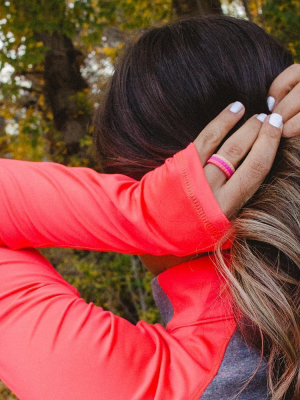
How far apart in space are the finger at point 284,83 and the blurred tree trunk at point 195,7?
4.32ft

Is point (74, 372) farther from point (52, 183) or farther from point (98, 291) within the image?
point (98, 291)

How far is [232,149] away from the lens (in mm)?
951

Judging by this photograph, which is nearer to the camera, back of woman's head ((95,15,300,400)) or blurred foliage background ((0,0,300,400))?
back of woman's head ((95,15,300,400))

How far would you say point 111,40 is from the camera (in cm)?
543

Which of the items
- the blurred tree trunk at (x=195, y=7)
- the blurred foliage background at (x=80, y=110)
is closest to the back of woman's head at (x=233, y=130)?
the blurred tree trunk at (x=195, y=7)

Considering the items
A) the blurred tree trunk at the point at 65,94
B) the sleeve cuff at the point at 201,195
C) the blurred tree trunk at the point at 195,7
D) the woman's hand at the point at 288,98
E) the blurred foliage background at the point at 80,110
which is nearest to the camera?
the sleeve cuff at the point at 201,195

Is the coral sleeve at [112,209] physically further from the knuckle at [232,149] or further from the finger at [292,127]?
the finger at [292,127]

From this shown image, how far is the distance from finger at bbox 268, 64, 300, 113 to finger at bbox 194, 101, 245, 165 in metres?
0.12

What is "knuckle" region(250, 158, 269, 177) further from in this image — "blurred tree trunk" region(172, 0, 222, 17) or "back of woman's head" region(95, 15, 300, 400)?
"blurred tree trunk" region(172, 0, 222, 17)

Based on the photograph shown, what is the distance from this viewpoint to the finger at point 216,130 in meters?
0.96

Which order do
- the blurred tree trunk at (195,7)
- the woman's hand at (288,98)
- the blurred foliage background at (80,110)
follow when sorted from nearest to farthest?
the woman's hand at (288,98) → the blurred tree trunk at (195,7) → the blurred foliage background at (80,110)

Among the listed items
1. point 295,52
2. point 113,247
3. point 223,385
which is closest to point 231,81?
point 113,247

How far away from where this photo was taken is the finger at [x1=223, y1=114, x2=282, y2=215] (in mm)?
911

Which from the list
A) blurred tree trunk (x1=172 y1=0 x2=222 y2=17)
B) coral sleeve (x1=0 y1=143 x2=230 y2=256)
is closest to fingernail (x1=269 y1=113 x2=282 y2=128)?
coral sleeve (x1=0 y1=143 x2=230 y2=256)
